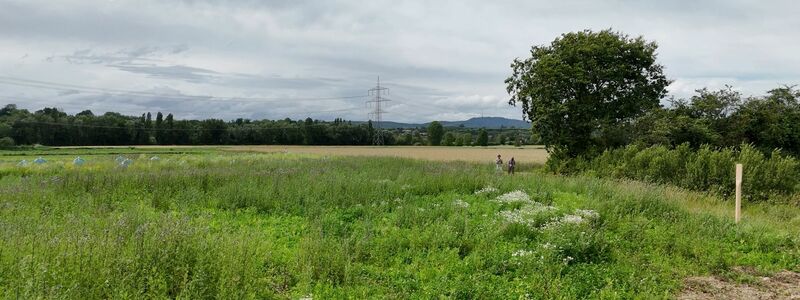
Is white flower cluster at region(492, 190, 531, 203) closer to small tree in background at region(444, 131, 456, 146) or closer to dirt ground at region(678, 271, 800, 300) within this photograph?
dirt ground at region(678, 271, 800, 300)

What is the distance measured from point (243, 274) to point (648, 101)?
3022cm

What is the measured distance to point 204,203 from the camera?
34.0 feet

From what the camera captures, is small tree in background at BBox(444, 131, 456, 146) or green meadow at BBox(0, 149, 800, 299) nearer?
green meadow at BBox(0, 149, 800, 299)

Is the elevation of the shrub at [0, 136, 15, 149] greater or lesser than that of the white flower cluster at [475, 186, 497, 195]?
greater

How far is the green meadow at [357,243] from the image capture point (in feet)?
16.1

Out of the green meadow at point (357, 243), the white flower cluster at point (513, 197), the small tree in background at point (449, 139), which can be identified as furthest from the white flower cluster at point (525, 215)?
the small tree in background at point (449, 139)

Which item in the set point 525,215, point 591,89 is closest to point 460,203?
point 525,215

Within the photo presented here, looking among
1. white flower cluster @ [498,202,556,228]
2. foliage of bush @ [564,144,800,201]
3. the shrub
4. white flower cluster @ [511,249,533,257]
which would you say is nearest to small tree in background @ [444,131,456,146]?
the shrub

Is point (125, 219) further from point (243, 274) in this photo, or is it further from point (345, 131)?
point (345, 131)

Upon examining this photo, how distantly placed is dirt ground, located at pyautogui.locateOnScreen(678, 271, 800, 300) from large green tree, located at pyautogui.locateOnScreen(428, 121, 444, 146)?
321 ft

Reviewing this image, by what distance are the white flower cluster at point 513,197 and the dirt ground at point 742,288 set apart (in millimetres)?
4602

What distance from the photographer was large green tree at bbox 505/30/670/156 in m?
29.2

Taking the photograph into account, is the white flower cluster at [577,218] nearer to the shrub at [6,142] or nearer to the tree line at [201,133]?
the tree line at [201,133]

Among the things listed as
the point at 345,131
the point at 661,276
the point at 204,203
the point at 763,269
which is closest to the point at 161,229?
the point at 204,203
